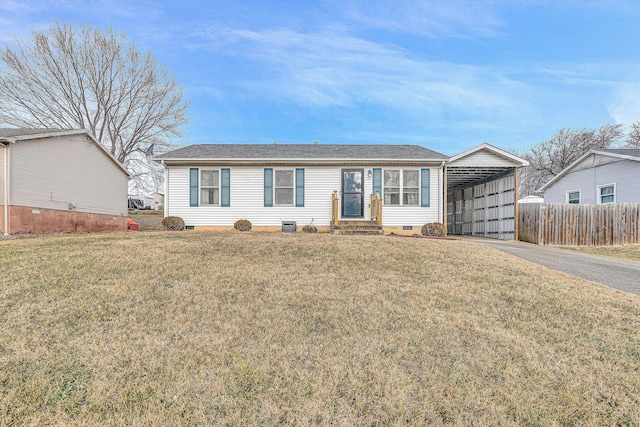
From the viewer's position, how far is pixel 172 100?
25656 millimetres

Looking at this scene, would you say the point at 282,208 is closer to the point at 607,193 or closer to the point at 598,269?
the point at 598,269

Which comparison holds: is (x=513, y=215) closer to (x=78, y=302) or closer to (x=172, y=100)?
(x=78, y=302)

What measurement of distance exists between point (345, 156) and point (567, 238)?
9.45 meters

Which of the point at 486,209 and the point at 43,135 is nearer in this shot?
the point at 43,135

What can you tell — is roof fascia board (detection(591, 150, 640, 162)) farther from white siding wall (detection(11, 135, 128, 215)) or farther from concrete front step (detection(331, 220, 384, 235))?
white siding wall (detection(11, 135, 128, 215))

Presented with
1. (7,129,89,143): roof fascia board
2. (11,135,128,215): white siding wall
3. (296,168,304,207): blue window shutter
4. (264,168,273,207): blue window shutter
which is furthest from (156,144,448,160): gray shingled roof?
(11,135,128,215): white siding wall

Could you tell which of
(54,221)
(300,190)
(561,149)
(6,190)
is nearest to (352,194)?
(300,190)

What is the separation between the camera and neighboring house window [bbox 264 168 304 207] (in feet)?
42.2

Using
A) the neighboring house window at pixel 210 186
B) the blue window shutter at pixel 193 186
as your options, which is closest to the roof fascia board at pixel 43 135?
the blue window shutter at pixel 193 186

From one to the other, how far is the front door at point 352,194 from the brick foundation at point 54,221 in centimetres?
1096

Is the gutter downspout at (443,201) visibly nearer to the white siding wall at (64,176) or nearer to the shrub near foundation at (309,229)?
the shrub near foundation at (309,229)

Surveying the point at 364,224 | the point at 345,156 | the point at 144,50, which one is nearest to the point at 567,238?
the point at 364,224

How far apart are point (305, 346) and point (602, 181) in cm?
1810

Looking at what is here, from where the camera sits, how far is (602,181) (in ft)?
49.6
